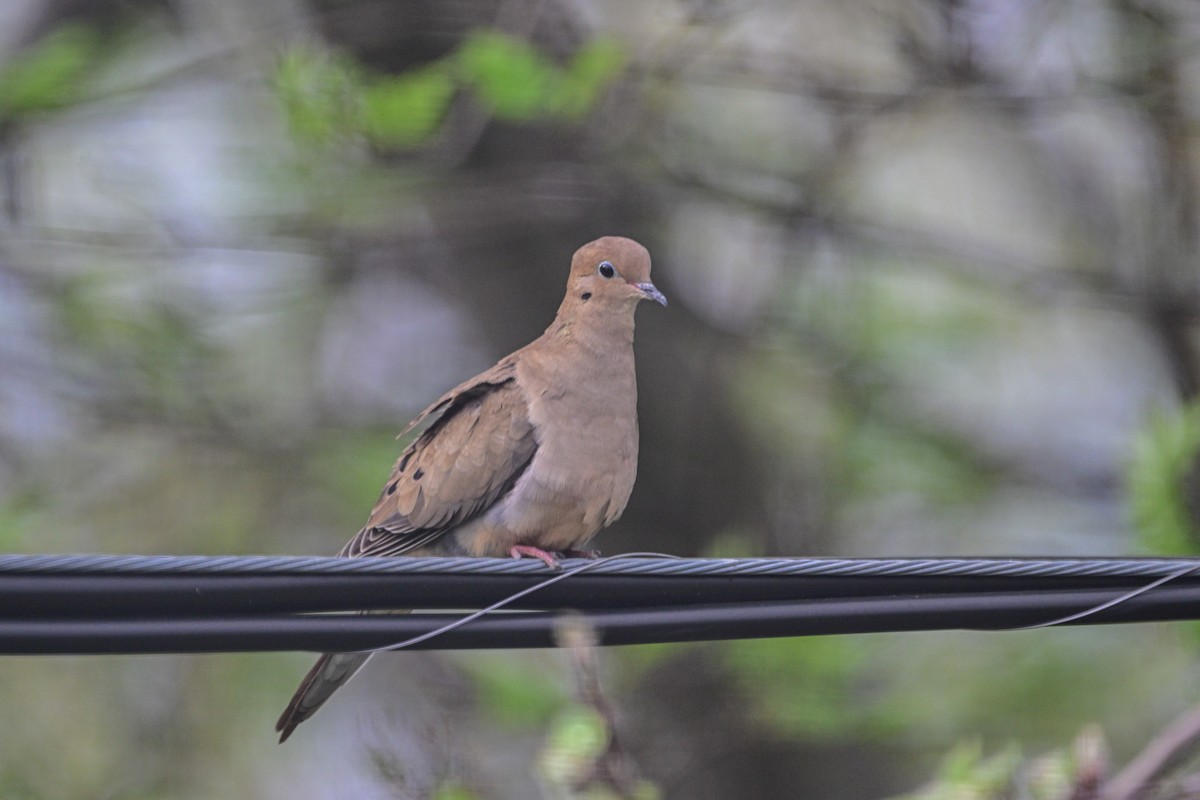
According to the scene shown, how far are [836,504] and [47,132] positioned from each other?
3.53 metres

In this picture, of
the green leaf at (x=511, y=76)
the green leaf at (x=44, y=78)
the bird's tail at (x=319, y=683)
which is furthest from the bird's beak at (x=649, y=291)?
the green leaf at (x=44, y=78)

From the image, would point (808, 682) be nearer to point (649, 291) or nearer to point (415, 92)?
point (649, 291)

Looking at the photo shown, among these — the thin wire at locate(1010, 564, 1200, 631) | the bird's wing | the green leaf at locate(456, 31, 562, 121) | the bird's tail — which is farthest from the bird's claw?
the green leaf at locate(456, 31, 562, 121)

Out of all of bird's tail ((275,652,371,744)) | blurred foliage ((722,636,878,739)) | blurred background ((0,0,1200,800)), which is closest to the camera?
bird's tail ((275,652,371,744))

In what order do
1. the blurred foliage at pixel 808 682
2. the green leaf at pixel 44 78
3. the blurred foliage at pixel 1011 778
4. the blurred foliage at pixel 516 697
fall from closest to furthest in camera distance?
the blurred foliage at pixel 1011 778 → the blurred foliage at pixel 516 697 → the blurred foliage at pixel 808 682 → the green leaf at pixel 44 78

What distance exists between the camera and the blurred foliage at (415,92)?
488cm

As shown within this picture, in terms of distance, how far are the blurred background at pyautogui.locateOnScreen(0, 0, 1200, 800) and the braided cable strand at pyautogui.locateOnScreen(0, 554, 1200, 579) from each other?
2.76 metres

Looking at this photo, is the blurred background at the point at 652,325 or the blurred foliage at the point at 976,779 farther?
the blurred background at the point at 652,325

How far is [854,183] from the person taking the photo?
6.85 m

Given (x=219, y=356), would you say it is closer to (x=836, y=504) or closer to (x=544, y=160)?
(x=544, y=160)

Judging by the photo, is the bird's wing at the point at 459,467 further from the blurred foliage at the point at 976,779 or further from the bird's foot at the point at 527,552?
the blurred foliage at the point at 976,779

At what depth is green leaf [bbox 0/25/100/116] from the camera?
5227 mm

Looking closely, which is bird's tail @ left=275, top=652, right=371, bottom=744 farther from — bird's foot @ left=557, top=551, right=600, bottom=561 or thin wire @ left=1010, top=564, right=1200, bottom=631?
thin wire @ left=1010, top=564, right=1200, bottom=631

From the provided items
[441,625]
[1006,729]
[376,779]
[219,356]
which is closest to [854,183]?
[1006,729]
